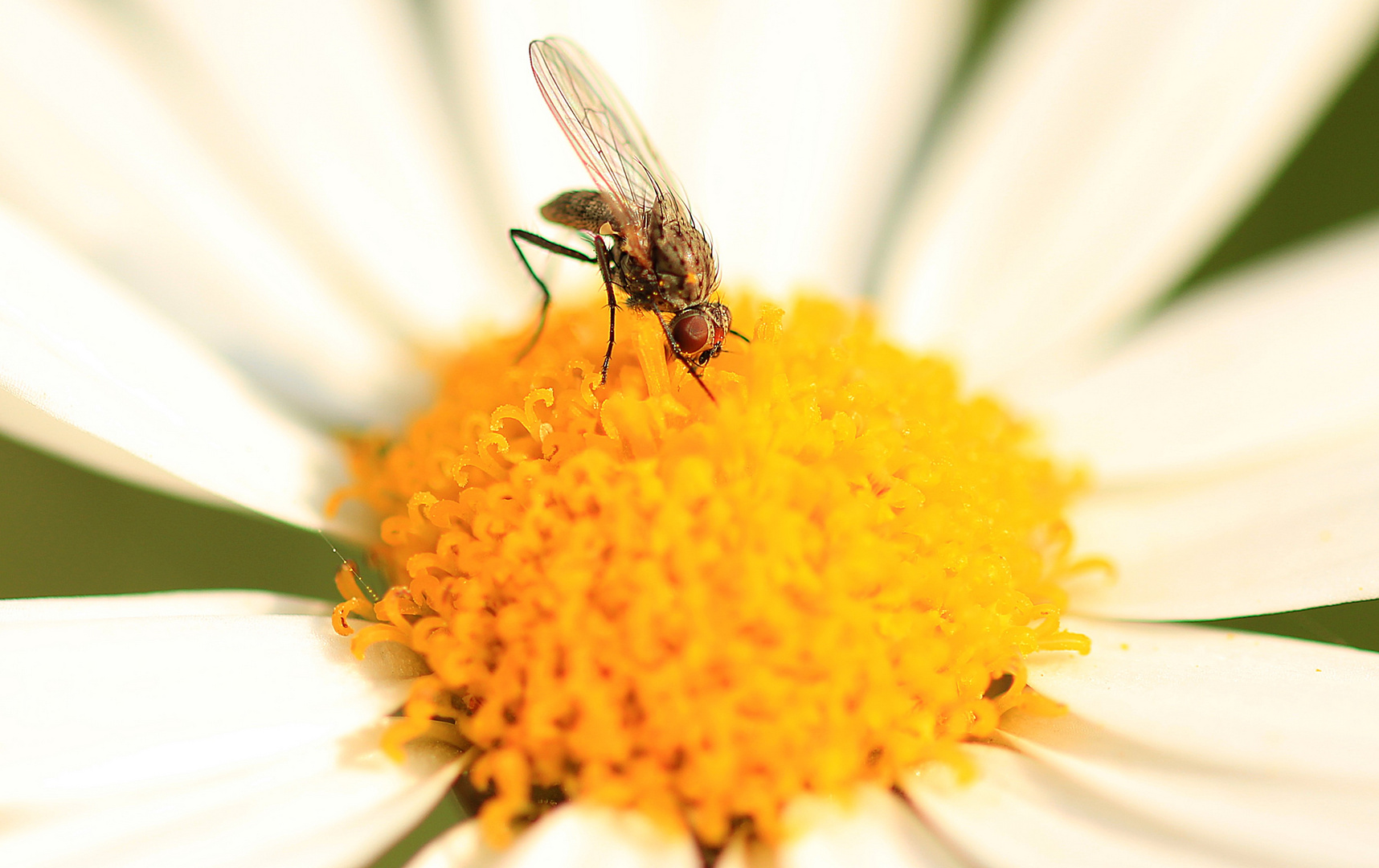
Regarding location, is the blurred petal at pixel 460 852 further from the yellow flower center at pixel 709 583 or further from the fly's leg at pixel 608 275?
the fly's leg at pixel 608 275

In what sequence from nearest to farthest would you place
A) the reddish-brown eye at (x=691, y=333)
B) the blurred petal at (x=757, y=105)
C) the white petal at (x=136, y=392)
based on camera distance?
1. the white petal at (x=136, y=392)
2. the reddish-brown eye at (x=691, y=333)
3. the blurred petal at (x=757, y=105)

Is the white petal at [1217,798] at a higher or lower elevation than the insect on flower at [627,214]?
lower

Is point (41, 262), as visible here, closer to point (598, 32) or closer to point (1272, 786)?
point (598, 32)

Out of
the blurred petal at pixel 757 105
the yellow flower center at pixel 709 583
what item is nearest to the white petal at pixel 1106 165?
the blurred petal at pixel 757 105

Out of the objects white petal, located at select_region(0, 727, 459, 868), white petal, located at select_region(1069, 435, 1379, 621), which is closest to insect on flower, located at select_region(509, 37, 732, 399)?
white petal, located at select_region(0, 727, 459, 868)

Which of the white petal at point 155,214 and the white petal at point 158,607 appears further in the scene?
the white petal at point 155,214

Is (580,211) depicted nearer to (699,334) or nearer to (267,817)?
(699,334)
